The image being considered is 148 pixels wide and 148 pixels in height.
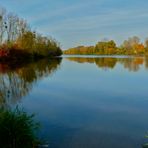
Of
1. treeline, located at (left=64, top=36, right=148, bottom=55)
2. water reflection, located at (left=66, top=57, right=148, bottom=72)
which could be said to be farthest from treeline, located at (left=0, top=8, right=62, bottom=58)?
treeline, located at (left=64, top=36, right=148, bottom=55)

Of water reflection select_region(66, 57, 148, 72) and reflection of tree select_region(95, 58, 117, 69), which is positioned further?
reflection of tree select_region(95, 58, 117, 69)

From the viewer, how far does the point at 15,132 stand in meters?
4.13

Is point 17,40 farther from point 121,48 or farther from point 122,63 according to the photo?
point 121,48

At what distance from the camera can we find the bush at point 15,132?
411cm

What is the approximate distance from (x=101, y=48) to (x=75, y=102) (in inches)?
3361

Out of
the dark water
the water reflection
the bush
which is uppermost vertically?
the bush

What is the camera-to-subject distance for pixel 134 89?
1173cm

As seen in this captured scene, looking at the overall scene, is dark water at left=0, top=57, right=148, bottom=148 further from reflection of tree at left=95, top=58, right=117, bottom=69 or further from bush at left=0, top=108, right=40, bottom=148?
reflection of tree at left=95, top=58, right=117, bottom=69

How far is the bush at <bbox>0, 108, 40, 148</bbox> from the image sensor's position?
4105 millimetres

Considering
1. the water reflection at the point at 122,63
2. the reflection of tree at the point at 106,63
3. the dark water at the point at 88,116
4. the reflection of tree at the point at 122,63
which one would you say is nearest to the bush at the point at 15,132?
the dark water at the point at 88,116

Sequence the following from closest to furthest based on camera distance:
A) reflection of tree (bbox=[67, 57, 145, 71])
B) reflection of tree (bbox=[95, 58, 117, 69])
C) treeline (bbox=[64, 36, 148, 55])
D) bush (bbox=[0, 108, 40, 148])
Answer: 1. bush (bbox=[0, 108, 40, 148])
2. reflection of tree (bbox=[67, 57, 145, 71])
3. reflection of tree (bbox=[95, 58, 117, 69])
4. treeline (bbox=[64, 36, 148, 55])

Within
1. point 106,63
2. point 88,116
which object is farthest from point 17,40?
point 88,116

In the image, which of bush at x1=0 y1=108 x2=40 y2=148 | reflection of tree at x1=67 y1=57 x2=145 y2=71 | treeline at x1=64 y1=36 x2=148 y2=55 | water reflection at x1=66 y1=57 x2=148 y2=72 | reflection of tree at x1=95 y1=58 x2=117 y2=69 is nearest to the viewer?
bush at x1=0 y1=108 x2=40 y2=148

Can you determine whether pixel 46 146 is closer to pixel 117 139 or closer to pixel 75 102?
pixel 117 139
